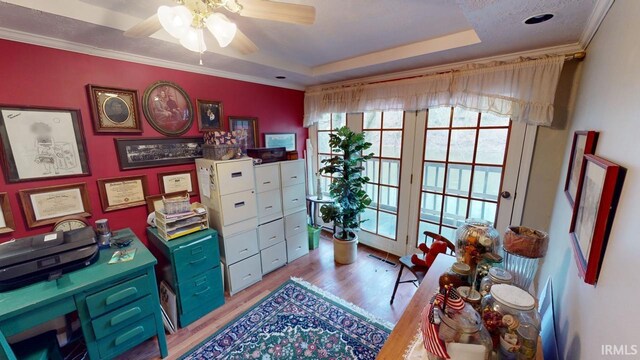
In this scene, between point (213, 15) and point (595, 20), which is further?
point (595, 20)

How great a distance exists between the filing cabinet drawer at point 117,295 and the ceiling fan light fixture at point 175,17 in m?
1.49

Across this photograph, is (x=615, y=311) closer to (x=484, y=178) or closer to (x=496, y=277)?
(x=496, y=277)

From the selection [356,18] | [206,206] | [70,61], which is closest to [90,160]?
[70,61]

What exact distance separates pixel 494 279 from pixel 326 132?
270cm

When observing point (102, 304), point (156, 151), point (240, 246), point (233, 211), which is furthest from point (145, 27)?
point (240, 246)

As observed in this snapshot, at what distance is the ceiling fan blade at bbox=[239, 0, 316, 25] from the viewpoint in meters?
1.03

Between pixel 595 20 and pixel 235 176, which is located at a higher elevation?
pixel 595 20

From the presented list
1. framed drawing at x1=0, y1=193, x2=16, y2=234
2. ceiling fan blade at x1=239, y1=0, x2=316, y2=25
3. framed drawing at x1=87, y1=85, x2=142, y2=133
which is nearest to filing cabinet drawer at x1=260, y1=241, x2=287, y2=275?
framed drawing at x1=87, y1=85, x2=142, y2=133

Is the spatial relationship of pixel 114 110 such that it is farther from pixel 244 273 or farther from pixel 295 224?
pixel 295 224

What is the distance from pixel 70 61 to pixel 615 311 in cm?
293

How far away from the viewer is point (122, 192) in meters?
1.95

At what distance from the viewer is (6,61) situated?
1.44m

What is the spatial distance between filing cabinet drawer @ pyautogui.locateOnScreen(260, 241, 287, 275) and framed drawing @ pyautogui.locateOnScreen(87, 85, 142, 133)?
1.64 m

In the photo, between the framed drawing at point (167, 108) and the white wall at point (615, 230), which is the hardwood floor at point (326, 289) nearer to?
the white wall at point (615, 230)
